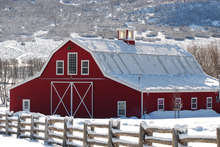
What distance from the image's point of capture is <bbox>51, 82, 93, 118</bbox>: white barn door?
3203 centimetres

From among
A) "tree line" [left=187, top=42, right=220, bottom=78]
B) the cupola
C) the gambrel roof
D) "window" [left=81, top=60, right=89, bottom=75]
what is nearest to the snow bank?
the gambrel roof

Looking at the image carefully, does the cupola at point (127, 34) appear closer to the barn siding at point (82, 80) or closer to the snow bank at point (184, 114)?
the barn siding at point (82, 80)

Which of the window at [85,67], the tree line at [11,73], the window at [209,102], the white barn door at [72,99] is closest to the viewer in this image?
the white barn door at [72,99]

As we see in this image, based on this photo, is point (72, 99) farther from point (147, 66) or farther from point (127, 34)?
point (127, 34)

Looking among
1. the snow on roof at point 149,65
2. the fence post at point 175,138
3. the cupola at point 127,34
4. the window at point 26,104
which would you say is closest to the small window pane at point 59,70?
the snow on roof at point 149,65

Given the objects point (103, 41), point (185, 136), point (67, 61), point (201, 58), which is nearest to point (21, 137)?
point (185, 136)

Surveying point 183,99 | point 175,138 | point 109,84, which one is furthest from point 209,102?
point 175,138

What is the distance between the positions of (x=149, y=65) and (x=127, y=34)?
4.93 m

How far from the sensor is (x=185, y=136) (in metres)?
9.81

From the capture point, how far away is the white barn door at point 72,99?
105 feet

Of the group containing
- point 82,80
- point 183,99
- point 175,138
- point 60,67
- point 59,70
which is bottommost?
point 183,99

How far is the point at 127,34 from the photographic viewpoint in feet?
128

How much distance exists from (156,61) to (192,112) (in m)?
7.50

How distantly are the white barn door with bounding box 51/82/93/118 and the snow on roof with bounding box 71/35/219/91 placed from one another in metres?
2.74
